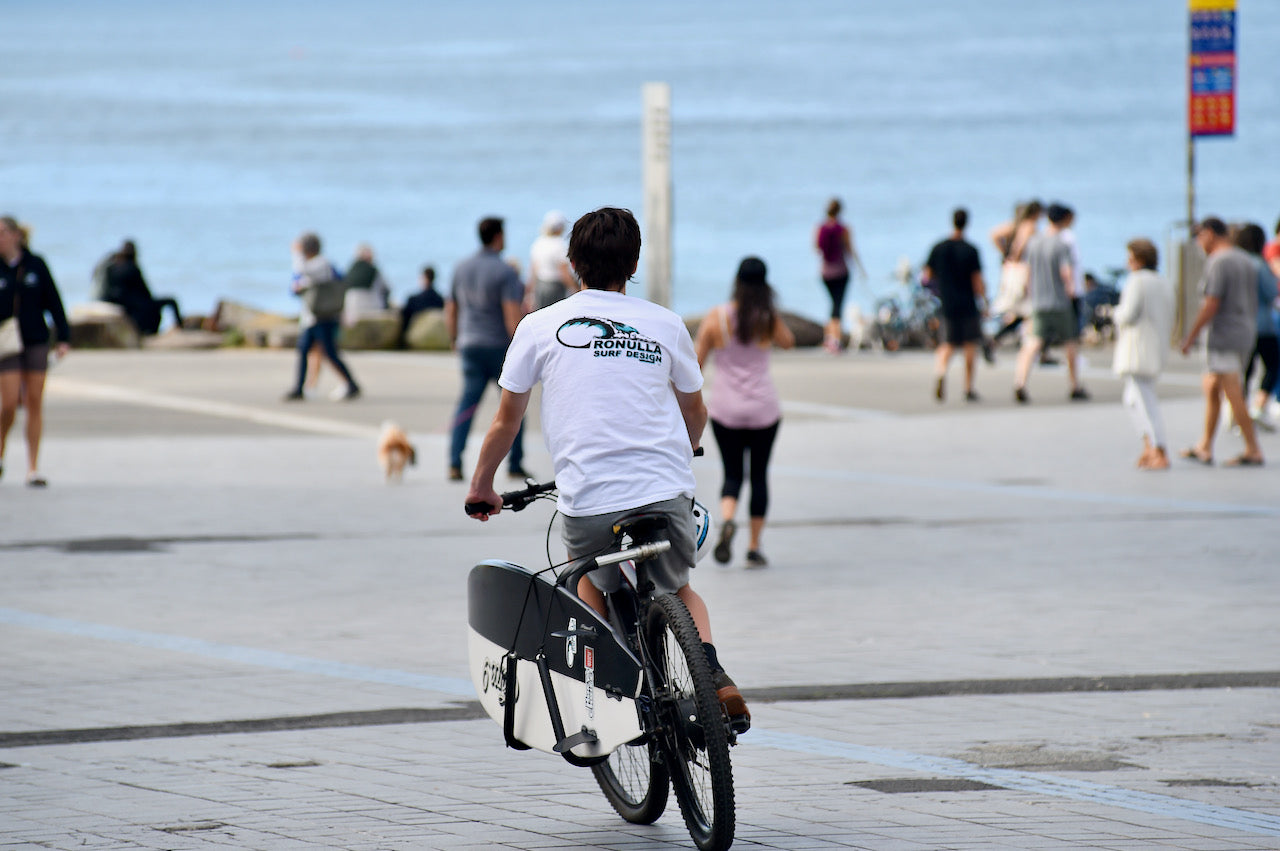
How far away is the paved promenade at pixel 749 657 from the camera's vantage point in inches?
224

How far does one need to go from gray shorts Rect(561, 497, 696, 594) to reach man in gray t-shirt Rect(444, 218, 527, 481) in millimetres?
8396

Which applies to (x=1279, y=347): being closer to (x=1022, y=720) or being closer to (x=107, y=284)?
(x=1022, y=720)

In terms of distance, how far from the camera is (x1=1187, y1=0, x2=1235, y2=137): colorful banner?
2444 centimetres

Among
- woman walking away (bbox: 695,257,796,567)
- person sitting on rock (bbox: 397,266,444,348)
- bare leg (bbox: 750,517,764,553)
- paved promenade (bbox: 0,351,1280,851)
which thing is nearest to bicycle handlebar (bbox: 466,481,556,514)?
paved promenade (bbox: 0,351,1280,851)

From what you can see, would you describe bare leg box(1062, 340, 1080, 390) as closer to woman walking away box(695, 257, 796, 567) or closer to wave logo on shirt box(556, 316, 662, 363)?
woman walking away box(695, 257, 796, 567)

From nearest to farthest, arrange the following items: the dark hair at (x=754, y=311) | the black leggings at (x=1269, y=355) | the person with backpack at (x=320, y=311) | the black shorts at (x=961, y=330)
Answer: the dark hair at (x=754, y=311), the black leggings at (x=1269, y=355), the black shorts at (x=961, y=330), the person with backpack at (x=320, y=311)

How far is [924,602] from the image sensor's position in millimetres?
9336

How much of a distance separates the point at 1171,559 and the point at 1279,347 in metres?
6.00

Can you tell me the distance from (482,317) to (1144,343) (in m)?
4.61

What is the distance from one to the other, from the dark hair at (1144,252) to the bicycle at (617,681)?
948cm

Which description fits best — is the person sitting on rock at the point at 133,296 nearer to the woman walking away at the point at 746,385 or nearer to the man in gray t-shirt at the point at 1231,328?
the man in gray t-shirt at the point at 1231,328

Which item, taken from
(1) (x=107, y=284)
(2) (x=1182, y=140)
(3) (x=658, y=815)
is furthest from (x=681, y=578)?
(2) (x=1182, y=140)

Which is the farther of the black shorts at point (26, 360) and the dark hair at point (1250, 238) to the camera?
the dark hair at point (1250, 238)

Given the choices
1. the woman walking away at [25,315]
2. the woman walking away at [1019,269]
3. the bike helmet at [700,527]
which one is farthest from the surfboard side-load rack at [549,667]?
the woman walking away at [1019,269]
